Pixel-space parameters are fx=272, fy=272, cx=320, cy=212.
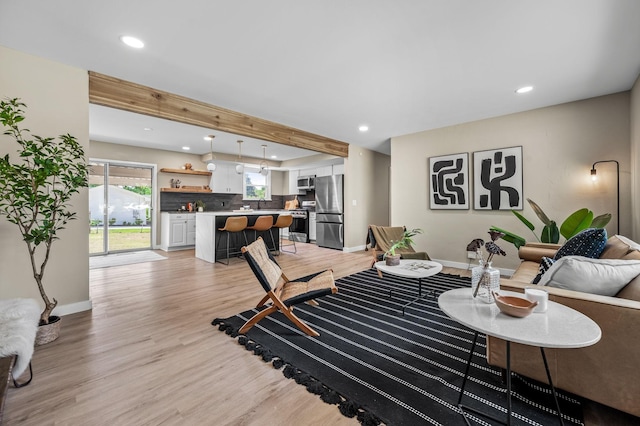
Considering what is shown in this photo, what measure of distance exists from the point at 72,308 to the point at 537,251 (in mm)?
5094

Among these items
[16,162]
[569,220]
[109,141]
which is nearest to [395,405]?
[569,220]

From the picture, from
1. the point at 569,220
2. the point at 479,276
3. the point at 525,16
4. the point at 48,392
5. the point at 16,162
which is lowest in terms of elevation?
the point at 48,392

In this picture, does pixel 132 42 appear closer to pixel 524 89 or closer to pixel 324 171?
pixel 524 89

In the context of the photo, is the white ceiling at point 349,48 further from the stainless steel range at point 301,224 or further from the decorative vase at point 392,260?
the stainless steel range at point 301,224

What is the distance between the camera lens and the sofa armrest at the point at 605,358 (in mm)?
1304

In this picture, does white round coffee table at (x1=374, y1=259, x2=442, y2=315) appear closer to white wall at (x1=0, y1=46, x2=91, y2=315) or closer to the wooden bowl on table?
the wooden bowl on table

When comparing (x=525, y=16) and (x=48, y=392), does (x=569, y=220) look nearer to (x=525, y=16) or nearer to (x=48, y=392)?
(x=525, y=16)

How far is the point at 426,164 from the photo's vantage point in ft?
16.6

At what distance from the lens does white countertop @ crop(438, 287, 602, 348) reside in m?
1.06

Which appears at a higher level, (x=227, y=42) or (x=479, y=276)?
(x=227, y=42)

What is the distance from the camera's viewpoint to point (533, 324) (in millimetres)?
1212

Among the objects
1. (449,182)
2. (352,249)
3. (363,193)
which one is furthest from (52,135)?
(363,193)

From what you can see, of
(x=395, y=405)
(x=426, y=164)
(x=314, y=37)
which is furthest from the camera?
(x=426, y=164)

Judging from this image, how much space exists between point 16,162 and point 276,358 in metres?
2.89
